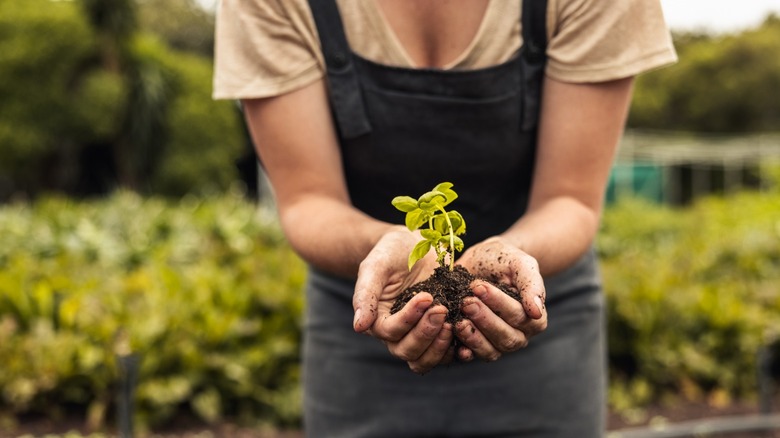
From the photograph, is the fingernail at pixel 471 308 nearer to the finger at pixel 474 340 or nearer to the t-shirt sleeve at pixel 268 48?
the finger at pixel 474 340

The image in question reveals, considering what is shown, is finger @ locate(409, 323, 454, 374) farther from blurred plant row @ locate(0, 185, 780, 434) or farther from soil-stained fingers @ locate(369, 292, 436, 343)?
blurred plant row @ locate(0, 185, 780, 434)

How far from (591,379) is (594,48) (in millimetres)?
803

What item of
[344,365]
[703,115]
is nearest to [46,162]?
[344,365]

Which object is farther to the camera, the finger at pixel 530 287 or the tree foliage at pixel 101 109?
the tree foliage at pixel 101 109

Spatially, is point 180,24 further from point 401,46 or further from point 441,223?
point 441,223

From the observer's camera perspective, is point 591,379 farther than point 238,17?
Yes

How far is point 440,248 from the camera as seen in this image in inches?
65.8

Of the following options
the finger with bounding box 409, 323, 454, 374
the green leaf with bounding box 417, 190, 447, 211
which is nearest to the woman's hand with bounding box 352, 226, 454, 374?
the finger with bounding box 409, 323, 454, 374

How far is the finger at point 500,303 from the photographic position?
1.42 meters

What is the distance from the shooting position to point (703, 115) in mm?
41062

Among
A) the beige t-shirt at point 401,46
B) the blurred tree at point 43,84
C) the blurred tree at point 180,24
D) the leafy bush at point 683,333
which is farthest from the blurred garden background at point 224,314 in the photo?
the blurred tree at point 180,24

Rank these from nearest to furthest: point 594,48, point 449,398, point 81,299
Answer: point 594,48 → point 449,398 → point 81,299

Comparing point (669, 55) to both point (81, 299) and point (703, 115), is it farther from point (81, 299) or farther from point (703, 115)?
point (703, 115)

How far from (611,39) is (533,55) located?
0.57ft
